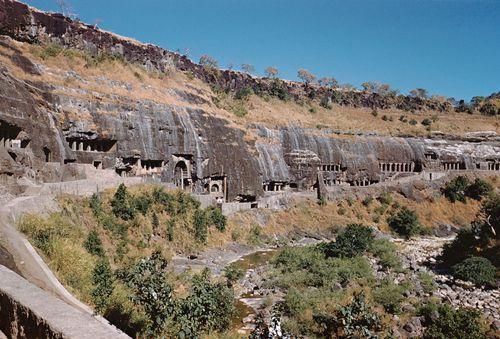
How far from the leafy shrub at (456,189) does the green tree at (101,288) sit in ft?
173

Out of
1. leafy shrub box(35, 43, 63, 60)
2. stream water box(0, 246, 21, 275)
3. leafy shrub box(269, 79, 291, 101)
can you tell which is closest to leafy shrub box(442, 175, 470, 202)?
leafy shrub box(269, 79, 291, 101)

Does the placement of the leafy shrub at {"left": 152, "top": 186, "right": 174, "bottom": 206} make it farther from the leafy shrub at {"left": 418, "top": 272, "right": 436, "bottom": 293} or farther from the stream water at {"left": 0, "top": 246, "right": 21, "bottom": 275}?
the stream water at {"left": 0, "top": 246, "right": 21, "bottom": 275}

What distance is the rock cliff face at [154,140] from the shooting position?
3005 centimetres

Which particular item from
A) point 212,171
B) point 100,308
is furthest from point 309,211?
point 100,308

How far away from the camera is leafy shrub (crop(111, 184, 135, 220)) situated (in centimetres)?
3045

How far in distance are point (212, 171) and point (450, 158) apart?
130ft

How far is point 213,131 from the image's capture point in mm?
47500

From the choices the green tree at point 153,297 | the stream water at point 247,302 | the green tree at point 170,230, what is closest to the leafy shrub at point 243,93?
the stream water at point 247,302

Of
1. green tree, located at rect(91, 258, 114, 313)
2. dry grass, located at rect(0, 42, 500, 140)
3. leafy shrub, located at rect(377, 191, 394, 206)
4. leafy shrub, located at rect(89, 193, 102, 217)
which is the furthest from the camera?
leafy shrub, located at rect(377, 191, 394, 206)

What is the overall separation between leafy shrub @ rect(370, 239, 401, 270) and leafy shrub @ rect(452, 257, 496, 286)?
440 centimetres

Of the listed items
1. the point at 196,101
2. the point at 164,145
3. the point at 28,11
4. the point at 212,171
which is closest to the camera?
the point at 164,145

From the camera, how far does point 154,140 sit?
135 feet

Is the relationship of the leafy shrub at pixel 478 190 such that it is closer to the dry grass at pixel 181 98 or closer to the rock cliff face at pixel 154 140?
the rock cliff face at pixel 154 140

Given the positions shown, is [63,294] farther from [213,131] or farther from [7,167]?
[213,131]
